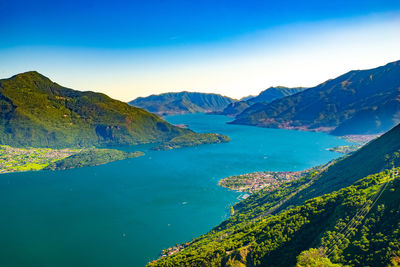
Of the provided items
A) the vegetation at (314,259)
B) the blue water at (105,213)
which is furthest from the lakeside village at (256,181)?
the vegetation at (314,259)

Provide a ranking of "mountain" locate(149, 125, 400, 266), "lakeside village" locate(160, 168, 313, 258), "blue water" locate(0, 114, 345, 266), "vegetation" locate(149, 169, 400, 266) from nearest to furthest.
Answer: "mountain" locate(149, 125, 400, 266), "vegetation" locate(149, 169, 400, 266), "blue water" locate(0, 114, 345, 266), "lakeside village" locate(160, 168, 313, 258)

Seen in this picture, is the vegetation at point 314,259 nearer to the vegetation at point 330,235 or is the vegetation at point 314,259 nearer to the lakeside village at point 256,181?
the vegetation at point 330,235

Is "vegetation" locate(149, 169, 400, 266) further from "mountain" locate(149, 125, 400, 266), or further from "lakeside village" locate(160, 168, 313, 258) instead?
"lakeside village" locate(160, 168, 313, 258)

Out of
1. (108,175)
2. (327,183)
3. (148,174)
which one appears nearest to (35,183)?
(108,175)

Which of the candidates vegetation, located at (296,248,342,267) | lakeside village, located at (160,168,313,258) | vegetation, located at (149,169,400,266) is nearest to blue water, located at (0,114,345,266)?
lakeside village, located at (160,168,313,258)

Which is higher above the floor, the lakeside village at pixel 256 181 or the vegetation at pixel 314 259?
the vegetation at pixel 314 259

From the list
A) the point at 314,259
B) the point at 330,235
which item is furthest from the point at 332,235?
the point at 314,259

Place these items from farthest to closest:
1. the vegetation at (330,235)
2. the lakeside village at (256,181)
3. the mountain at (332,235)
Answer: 1. the lakeside village at (256,181)
2. the vegetation at (330,235)
3. the mountain at (332,235)

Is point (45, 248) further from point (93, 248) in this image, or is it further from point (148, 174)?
point (148, 174)
